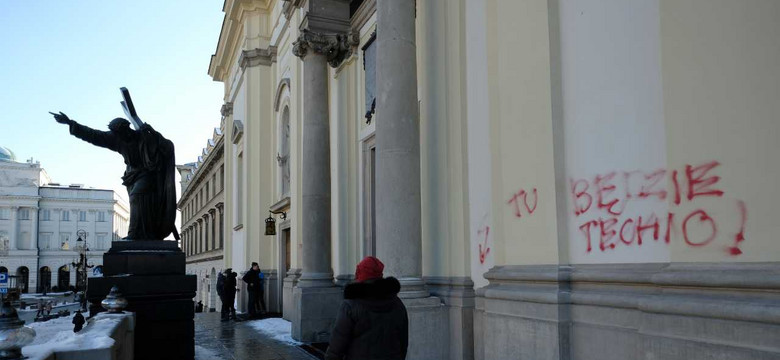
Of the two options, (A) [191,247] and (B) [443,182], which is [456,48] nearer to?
(B) [443,182]

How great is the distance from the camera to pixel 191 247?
2151 inches

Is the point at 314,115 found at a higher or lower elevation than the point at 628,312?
higher

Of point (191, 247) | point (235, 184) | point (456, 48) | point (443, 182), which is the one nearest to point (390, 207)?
point (443, 182)

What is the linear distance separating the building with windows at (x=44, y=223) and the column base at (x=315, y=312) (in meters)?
90.2

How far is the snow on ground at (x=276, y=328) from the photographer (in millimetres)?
13312

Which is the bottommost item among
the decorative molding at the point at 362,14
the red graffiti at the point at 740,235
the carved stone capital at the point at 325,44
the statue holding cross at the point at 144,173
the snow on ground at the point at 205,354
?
the snow on ground at the point at 205,354

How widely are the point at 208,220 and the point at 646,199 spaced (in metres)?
39.9

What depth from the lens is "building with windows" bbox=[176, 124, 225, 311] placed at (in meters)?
36.7

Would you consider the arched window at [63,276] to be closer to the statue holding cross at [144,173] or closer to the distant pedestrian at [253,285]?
the distant pedestrian at [253,285]

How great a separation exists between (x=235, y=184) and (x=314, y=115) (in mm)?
15334

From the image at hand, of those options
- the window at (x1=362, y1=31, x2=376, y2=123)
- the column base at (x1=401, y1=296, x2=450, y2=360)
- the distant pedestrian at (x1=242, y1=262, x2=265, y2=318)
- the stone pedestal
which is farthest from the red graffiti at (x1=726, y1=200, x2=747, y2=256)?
the distant pedestrian at (x1=242, y1=262, x2=265, y2=318)

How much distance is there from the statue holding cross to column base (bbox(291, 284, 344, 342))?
3728 mm

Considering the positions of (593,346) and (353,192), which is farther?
(353,192)

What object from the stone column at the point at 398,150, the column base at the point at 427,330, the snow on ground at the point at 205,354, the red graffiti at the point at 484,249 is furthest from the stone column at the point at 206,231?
the red graffiti at the point at 484,249
